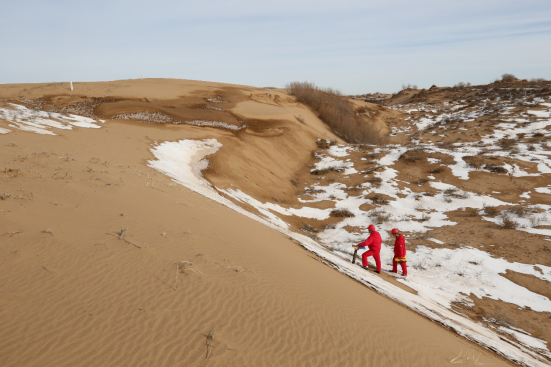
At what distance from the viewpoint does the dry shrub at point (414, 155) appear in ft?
62.4

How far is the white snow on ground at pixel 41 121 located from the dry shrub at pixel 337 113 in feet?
66.9

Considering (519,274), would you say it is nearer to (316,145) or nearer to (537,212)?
(537,212)

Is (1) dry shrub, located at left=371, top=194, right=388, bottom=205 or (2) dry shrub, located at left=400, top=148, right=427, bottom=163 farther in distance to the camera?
(2) dry shrub, located at left=400, top=148, right=427, bottom=163

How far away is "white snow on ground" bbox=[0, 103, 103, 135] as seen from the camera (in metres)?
12.8

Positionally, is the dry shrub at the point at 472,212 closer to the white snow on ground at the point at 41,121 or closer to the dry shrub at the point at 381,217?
the dry shrub at the point at 381,217

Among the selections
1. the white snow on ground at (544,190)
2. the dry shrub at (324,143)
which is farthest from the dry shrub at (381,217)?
the dry shrub at (324,143)

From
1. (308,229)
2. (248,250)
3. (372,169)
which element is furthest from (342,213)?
(248,250)

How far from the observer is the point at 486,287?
848 cm

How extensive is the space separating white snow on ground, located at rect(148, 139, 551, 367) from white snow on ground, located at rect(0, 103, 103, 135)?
4.27 m

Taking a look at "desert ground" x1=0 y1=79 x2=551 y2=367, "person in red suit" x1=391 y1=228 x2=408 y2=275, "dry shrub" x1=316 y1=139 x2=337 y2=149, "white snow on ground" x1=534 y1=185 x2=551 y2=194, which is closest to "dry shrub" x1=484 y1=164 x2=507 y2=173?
"desert ground" x1=0 y1=79 x2=551 y2=367

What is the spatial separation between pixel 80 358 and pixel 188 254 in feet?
7.35

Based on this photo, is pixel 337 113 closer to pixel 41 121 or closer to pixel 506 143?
pixel 506 143

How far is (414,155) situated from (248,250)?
53.3 feet

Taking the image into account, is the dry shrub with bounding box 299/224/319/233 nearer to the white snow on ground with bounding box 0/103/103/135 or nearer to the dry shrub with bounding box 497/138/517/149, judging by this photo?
the white snow on ground with bounding box 0/103/103/135
